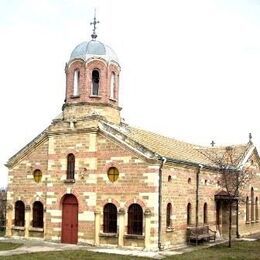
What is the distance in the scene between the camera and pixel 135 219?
29750mm

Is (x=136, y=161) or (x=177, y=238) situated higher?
(x=136, y=161)

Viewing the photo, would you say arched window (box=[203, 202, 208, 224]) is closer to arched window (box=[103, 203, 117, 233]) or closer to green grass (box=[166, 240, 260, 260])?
green grass (box=[166, 240, 260, 260])

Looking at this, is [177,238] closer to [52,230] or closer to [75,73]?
[52,230]

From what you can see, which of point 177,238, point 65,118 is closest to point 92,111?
Result: point 65,118

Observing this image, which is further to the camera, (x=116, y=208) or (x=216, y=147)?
(x=216, y=147)

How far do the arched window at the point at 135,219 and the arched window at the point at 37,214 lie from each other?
7.11 m

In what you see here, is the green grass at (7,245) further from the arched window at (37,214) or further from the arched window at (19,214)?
the arched window at (19,214)

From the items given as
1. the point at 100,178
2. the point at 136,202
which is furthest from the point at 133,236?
the point at 100,178

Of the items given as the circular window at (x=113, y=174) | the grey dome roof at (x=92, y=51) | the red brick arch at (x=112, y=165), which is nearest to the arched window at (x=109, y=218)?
the circular window at (x=113, y=174)

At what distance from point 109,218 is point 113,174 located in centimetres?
276

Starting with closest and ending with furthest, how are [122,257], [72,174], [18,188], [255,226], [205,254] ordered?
1. [122,257]
2. [205,254]
3. [72,174]
4. [18,188]
5. [255,226]

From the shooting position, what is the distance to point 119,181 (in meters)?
30.4

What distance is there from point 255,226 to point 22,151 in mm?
21373

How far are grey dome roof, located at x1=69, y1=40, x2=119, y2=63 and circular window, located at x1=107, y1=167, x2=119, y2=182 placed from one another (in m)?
7.66
